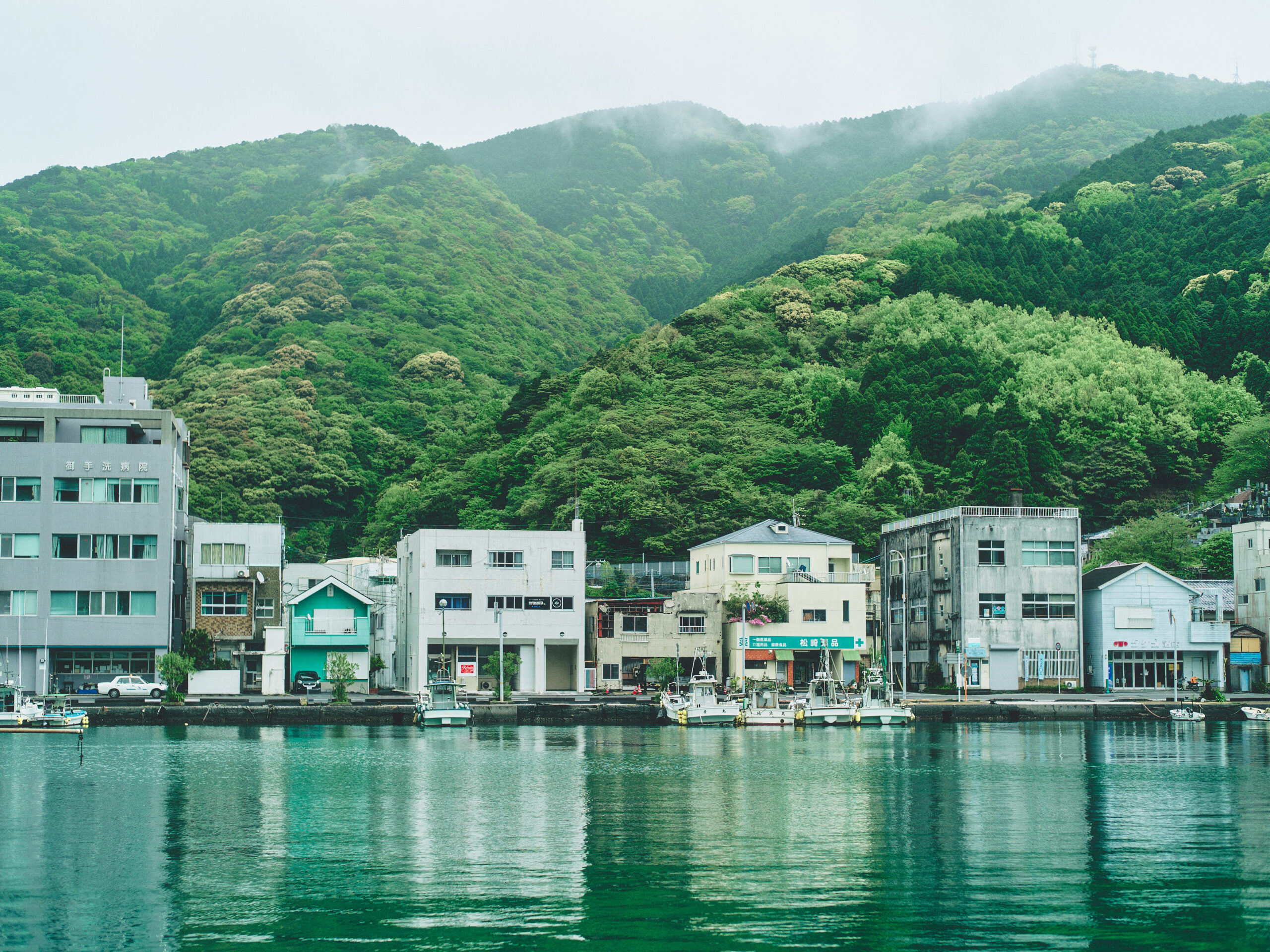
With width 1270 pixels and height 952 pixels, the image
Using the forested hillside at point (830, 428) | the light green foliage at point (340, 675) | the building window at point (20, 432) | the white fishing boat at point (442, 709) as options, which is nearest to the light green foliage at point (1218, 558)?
the forested hillside at point (830, 428)

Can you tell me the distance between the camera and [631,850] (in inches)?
977

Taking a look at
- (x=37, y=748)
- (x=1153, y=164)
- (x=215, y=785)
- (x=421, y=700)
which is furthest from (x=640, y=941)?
(x=1153, y=164)

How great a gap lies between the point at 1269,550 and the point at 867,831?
170ft

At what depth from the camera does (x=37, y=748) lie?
44.6m

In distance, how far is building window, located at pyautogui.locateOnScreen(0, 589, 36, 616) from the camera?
197 ft

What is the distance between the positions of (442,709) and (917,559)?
29713mm

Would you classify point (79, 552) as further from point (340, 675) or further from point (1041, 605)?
point (1041, 605)

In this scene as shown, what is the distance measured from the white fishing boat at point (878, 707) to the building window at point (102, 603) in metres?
30.9

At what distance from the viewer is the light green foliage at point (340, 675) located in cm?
6081

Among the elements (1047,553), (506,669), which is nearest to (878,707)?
(1047,553)

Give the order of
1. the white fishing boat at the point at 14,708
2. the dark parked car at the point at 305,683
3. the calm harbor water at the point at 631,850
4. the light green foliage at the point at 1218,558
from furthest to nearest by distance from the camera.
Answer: the light green foliage at the point at 1218,558 < the dark parked car at the point at 305,683 < the white fishing boat at the point at 14,708 < the calm harbor water at the point at 631,850

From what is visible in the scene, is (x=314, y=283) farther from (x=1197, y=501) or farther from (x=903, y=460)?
(x=1197, y=501)

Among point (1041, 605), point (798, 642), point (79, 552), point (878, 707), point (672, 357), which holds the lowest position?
point (878, 707)

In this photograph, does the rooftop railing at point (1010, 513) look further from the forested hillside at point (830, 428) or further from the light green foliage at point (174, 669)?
the light green foliage at point (174, 669)
